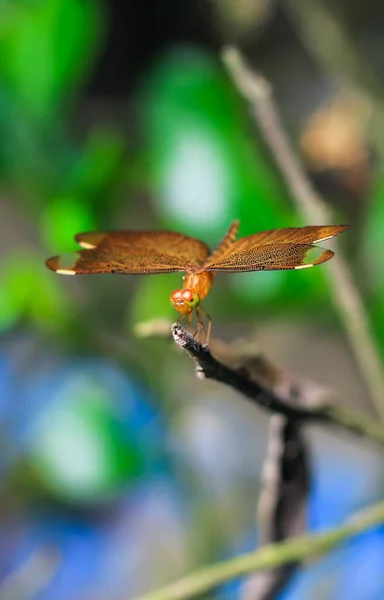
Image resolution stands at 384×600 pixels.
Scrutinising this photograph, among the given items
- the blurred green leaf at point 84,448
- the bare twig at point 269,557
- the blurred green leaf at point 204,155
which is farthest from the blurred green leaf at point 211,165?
the bare twig at point 269,557

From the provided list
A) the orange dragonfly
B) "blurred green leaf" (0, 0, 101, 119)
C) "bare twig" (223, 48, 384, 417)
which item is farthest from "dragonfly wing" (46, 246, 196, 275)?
"blurred green leaf" (0, 0, 101, 119)

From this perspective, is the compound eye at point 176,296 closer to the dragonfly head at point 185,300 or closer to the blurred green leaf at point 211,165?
the dragonfly head at point 185,300

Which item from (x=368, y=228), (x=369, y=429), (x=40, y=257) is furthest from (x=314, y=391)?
(x=40, y=257)

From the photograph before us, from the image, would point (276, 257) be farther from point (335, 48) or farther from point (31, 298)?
point (335, 48)

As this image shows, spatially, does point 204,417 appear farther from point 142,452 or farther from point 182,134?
point 182,134

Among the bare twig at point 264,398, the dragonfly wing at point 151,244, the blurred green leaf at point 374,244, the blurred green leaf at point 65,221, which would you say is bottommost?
the bare twig at point 264,398

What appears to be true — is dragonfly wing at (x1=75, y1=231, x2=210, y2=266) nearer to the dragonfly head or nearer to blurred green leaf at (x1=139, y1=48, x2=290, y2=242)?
the dragonfly head
